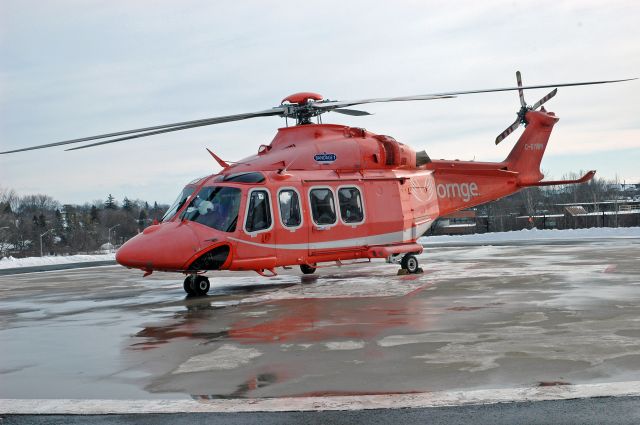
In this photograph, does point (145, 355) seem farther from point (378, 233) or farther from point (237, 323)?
point (378, 233)

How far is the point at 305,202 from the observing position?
48.8 feet

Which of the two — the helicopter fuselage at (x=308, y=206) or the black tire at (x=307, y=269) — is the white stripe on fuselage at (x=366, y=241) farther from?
the black tire at (x=307, y=269)

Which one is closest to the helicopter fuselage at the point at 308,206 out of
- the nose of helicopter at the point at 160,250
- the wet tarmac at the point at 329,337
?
the nose of helicopter at the point at 160,250

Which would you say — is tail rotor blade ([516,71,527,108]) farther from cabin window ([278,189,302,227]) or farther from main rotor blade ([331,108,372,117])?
cabin window ([278,189,302,227])

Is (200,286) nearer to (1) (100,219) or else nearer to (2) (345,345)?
(2) (345,345)

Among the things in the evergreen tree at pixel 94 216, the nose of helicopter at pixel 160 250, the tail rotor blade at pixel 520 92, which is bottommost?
the nose of helicopter at pixel 160 250

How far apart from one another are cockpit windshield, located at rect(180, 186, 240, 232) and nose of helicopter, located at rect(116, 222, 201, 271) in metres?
0.51

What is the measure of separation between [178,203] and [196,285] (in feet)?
5.78

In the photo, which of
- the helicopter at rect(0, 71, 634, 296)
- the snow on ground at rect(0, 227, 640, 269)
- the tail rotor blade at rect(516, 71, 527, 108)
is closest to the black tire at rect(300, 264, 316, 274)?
the helicopter at rect(0, 71, 634, 296)

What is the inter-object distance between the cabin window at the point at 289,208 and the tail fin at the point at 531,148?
8.58 meters

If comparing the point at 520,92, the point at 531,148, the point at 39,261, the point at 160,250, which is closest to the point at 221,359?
the point at 160,250

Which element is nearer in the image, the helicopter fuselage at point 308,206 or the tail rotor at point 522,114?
the helicopter fuselage at point 308,206

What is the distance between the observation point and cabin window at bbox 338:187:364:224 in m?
15.5

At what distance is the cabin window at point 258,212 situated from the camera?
546 inches
